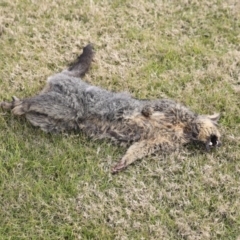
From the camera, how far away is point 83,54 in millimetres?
5707

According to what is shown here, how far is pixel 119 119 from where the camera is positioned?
4.84 meters

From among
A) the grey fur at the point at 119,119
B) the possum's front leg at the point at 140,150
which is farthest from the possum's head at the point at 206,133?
the possum's front leg at the point at 140,150

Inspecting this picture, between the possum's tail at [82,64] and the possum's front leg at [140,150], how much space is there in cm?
125

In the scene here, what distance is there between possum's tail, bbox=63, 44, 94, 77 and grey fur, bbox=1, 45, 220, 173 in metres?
0.52

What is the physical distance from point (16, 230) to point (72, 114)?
1.32m

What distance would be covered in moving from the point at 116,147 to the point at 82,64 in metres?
1.28

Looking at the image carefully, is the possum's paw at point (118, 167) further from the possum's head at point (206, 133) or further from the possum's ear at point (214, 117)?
the possum's ear at point (214, 117)

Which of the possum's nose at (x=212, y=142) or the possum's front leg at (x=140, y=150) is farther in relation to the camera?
the possum's nose at (x=212, y=142)

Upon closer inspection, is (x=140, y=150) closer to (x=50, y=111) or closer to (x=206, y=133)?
(x=206, y=133)

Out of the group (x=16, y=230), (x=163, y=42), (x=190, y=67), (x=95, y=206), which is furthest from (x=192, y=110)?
(x=16, y=230)

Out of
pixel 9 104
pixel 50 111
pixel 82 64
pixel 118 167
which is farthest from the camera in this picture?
pixel 82 64

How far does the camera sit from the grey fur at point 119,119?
4.80 meters

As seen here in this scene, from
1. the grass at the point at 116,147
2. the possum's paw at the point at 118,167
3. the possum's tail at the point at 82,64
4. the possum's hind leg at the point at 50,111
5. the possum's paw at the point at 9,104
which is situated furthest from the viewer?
the possum's tail at the point at 82,64

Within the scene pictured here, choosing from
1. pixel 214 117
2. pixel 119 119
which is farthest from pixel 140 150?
pixel 214 117
